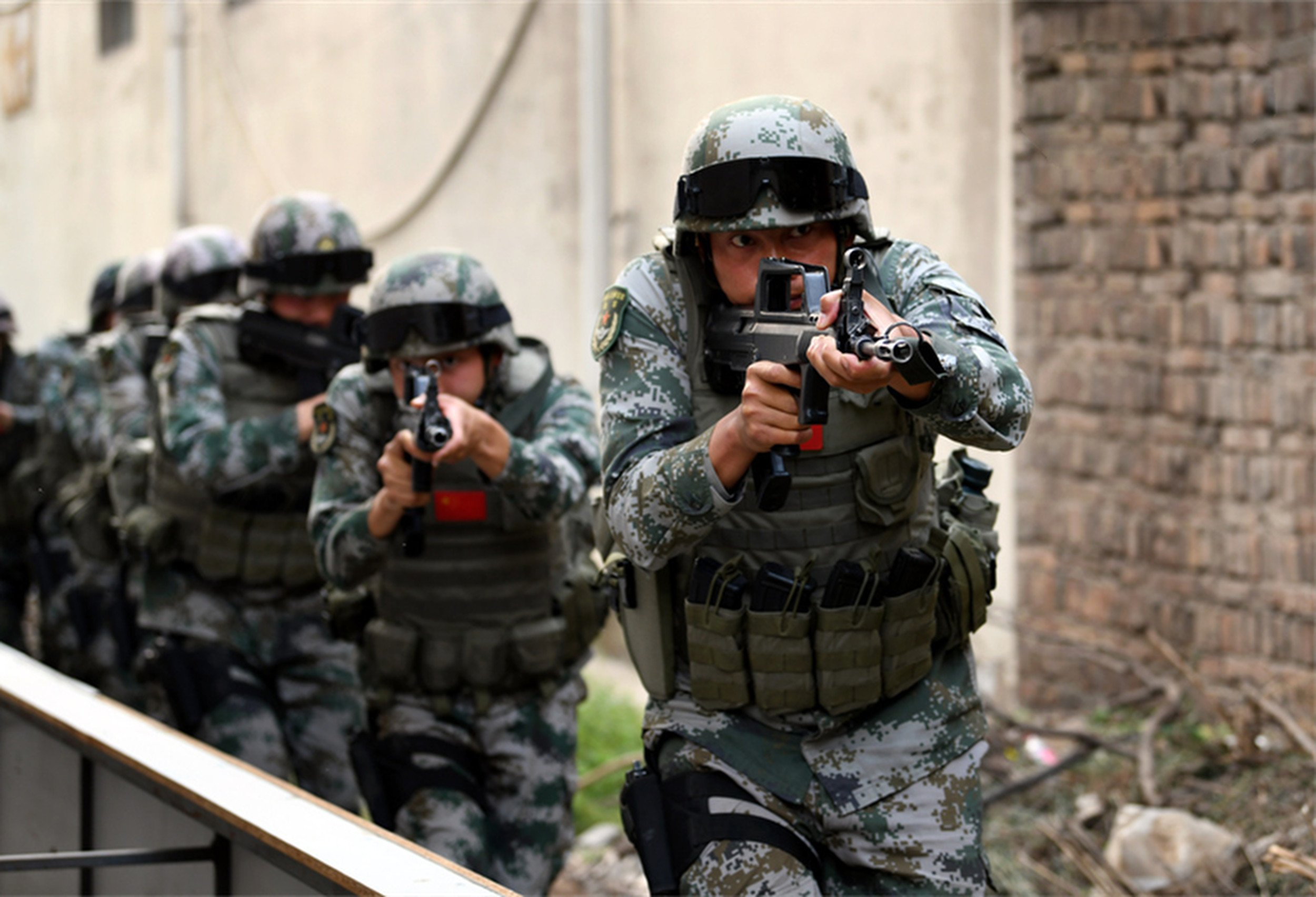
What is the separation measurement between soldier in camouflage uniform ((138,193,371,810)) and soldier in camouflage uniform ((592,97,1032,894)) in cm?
207

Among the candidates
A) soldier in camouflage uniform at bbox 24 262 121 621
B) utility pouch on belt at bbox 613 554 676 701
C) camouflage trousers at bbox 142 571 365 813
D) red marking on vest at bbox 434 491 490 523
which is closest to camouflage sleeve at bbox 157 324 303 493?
camouflage trousers at bbox 142 571 365 813

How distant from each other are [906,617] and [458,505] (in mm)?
1420

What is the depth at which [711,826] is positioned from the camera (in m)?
2.99

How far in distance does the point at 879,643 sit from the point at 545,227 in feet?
18.1

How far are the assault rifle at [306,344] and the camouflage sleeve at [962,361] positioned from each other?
7.51ft

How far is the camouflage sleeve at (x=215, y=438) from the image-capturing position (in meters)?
4.86

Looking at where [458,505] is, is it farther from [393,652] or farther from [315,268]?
[315,268]

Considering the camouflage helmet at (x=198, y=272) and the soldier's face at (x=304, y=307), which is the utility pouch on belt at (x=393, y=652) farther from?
the camouflage helmet at (x=198, y=272)

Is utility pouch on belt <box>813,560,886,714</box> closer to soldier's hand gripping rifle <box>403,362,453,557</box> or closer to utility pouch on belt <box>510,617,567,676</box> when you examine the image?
soldier's hand gripping rifle <box>403,362,453,557</box>

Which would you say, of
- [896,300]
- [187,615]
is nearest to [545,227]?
[187,615]

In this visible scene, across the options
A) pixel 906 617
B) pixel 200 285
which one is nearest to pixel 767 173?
pixel 906 617

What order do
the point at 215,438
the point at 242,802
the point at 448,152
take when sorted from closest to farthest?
the point at 242,802
the point at 215,438
the point at 448,152

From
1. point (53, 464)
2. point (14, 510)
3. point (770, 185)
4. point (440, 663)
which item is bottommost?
point (14, 510)

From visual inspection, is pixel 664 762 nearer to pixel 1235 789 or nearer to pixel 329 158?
pixel 1235 789
